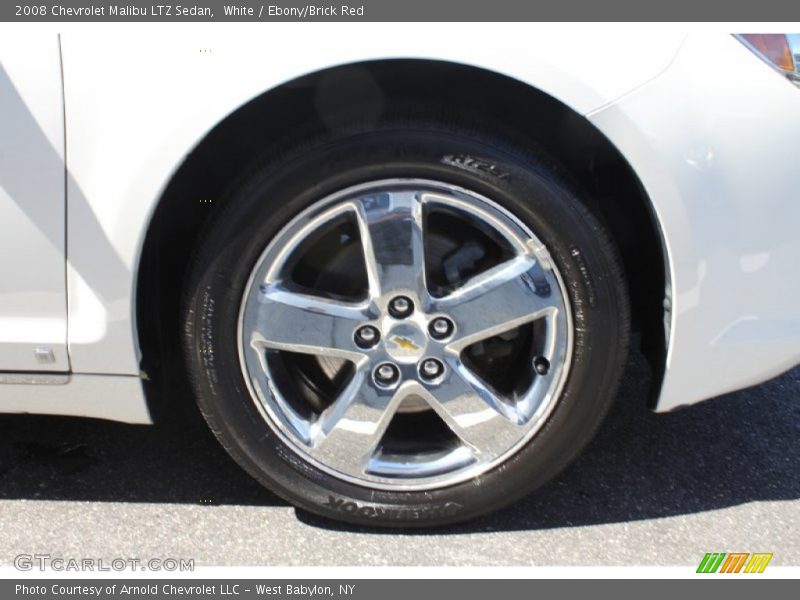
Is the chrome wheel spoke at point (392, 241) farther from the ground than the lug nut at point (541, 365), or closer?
farther from the ground

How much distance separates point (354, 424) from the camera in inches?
84.0

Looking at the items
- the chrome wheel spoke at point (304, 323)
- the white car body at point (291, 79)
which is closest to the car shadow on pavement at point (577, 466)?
the chrome wheel spoke at point (304, 323)

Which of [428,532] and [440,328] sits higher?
[440,328]

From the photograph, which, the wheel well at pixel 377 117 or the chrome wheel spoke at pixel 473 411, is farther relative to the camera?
the chrome wheel spoke at pixel 473 411

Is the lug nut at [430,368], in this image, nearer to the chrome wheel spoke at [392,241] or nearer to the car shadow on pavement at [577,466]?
the chrome wheel spoke at [392,241]

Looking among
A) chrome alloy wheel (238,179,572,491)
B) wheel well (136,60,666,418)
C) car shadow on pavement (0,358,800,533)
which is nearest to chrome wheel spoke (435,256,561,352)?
chrome alloy wheel (238,179,572,491)

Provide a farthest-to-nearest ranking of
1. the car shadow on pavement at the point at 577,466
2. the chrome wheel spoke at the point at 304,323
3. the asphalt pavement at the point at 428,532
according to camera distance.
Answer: the car shadow on pavement at the point at 577,466 → the asphalt pavement at the point at 428,532 → the chrome wheel spoke at the point at 304,323

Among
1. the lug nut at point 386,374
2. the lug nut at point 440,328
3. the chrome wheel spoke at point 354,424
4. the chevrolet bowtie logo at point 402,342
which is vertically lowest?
the chrome wheel spoke at point 354,424

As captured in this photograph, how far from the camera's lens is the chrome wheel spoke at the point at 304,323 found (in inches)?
80.4

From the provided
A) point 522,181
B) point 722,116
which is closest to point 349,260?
point 522,181

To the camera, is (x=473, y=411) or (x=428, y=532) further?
(x=428, y=532)

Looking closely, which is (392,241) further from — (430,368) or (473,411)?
(473,411)

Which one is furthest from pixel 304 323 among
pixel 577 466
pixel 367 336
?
pixel 577 466

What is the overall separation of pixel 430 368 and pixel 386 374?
107mm
